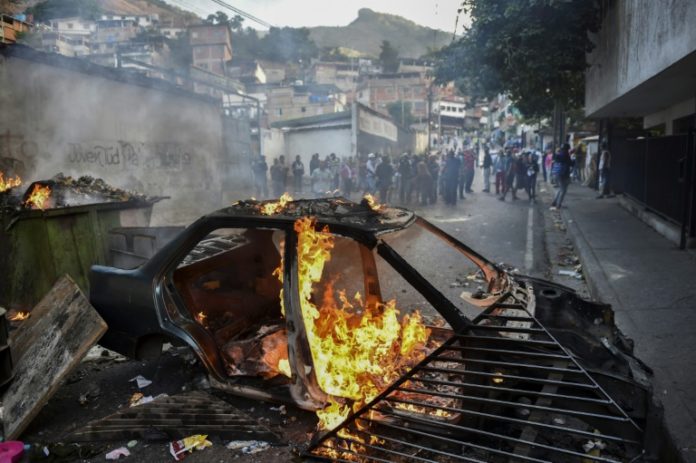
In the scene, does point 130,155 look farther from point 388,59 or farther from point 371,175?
point 388,59

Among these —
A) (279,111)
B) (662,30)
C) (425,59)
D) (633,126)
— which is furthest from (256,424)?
(425,59)

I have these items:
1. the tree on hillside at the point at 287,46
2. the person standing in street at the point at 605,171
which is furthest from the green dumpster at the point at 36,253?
the tree on hillside at the point at 287,46

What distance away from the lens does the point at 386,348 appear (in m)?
3.25

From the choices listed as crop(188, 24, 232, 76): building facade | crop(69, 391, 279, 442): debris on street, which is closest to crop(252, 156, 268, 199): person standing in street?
crop(69, 391, 279, 442): debris on street

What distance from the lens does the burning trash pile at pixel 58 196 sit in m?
6.07

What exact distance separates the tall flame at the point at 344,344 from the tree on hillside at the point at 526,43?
9263mm

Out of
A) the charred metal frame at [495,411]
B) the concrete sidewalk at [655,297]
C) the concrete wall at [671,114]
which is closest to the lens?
the charred metal frame at [495,411]

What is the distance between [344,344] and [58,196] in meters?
4.98

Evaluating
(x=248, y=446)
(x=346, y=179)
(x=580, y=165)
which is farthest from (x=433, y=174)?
(x=248, y=446)

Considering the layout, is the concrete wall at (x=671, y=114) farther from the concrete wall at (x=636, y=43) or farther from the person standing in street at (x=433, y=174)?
the person standing in street at (x=433, y=174)

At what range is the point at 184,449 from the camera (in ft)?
10.2

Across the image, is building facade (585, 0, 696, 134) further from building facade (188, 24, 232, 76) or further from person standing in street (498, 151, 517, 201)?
building facade (188, 24, 232, 76)

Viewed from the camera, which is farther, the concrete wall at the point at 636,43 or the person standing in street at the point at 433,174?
the person standing in street at the point at 433,174

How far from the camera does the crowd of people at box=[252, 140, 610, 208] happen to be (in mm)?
15773
